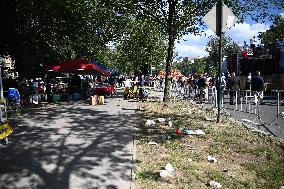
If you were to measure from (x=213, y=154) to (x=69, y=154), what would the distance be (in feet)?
10.2

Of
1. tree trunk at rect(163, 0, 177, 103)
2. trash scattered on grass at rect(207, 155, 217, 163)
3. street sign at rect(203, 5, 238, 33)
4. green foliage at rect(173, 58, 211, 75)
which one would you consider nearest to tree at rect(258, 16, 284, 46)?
green foliage at rect(173, 58, 211, 75)

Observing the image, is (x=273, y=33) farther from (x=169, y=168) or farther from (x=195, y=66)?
(x=169, y=168)

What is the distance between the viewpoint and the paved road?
20.9 feet

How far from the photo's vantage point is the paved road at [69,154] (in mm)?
6359

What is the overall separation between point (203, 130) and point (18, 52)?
1890 centimetres

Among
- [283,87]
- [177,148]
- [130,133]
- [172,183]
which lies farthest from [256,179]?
[283,87]

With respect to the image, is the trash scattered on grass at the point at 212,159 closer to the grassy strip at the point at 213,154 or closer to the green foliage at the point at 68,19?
the grassy strip at the point at 213,154

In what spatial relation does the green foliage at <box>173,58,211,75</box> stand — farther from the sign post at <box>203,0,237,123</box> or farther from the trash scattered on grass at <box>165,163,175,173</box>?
the trash scattered on grass at <box>165,163,175,173</box>

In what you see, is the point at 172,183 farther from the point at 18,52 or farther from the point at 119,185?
the point at 18,52

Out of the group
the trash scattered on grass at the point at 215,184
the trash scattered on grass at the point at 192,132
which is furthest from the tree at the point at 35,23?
the trash scattered on grass at the point at 215,184

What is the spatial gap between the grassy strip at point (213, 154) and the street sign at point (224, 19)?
2.97m

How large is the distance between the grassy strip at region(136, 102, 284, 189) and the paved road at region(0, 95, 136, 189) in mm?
412

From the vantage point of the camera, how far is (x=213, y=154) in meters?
7.95

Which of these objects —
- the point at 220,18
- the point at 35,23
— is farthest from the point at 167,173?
the point at 35,23
